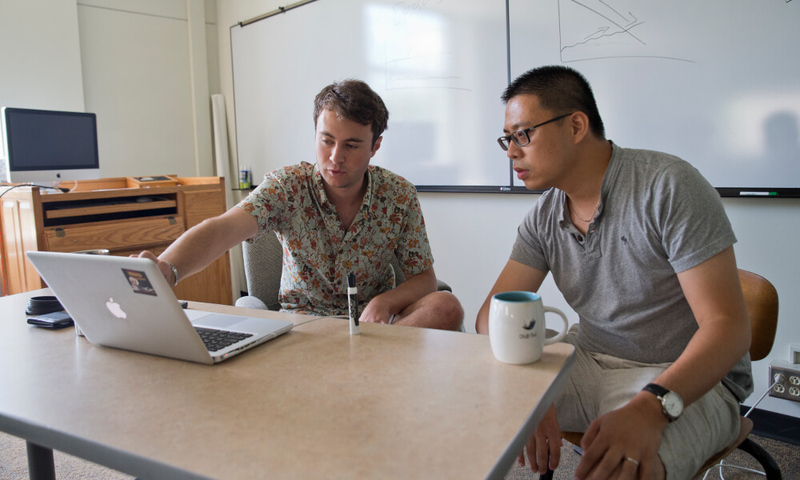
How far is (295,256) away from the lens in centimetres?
179

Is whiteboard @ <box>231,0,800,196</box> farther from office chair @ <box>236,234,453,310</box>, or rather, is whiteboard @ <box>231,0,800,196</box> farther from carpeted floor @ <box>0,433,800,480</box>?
office chair @ <box>236,234,453,310</box>

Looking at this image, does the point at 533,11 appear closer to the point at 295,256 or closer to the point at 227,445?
the point at 295,256

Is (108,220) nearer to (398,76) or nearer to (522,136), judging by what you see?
(398,76)

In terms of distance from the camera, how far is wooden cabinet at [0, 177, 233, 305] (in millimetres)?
2754

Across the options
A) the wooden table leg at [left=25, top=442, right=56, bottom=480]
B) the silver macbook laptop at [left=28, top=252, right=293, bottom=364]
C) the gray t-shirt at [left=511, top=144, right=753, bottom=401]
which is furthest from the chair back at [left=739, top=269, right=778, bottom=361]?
the wooden table leg at [left=25, top=442, right=56, bottom=480]

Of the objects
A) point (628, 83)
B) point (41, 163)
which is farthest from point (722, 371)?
point (41, 163)

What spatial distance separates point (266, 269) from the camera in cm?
202

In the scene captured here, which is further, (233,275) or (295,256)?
(233,275)

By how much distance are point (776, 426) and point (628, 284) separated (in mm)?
1333

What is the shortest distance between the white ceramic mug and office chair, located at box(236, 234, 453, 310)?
3.25 ft

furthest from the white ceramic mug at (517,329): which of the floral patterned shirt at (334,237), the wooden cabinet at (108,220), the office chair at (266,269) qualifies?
the wooden cabinet at (108,220)

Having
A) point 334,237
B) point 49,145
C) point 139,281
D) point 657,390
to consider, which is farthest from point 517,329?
point 49,145

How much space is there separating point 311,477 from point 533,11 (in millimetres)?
2371

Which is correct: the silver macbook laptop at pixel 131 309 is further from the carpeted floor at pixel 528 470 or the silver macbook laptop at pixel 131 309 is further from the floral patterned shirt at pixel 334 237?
the carpeted floor at pixel 528 470
